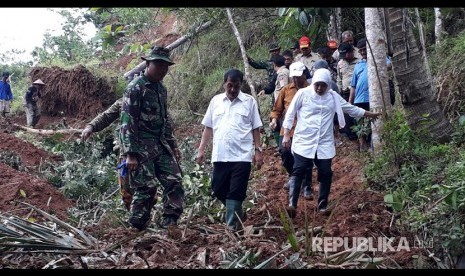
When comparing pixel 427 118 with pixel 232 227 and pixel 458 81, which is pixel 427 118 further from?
pixel 232 227

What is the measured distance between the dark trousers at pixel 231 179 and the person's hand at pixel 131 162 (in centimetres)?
77

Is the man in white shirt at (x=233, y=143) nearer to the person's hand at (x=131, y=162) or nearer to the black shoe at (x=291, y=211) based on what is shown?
the black shoe at (x=291, y=211)

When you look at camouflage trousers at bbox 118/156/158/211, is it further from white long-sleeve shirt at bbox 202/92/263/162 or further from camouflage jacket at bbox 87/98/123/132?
white long-sleeve shirt at bbox 202/92/263/162

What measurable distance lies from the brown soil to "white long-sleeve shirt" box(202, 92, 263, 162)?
2.19 ft

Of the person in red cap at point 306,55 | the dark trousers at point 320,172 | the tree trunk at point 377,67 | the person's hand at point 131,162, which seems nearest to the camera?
the person's hand at point 131,162

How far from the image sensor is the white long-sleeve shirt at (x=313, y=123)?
6.37 meters

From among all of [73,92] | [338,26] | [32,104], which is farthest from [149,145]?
[32,104]

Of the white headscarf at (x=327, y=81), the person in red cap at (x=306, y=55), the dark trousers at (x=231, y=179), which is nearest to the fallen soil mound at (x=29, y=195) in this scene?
the dark trousers at (x=231, y=179)

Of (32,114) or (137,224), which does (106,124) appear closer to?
(137,224)

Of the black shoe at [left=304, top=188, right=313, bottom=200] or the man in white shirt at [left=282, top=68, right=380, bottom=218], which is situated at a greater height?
the man in white shirt at [left=282, top=68, right=380, bottom=218]

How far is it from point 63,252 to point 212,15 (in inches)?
359

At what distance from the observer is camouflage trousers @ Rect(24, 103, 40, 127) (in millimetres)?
17094

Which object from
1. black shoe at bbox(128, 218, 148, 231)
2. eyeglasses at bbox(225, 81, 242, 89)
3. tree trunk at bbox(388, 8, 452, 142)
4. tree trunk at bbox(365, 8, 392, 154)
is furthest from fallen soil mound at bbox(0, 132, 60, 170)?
tree trunk at bbox(388, 8, 452, 142)

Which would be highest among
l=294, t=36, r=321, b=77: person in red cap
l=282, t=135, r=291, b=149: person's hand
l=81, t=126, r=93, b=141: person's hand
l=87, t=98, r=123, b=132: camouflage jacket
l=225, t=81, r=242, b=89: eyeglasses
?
l=294, t=36, r=321, b=77: person in red cap
